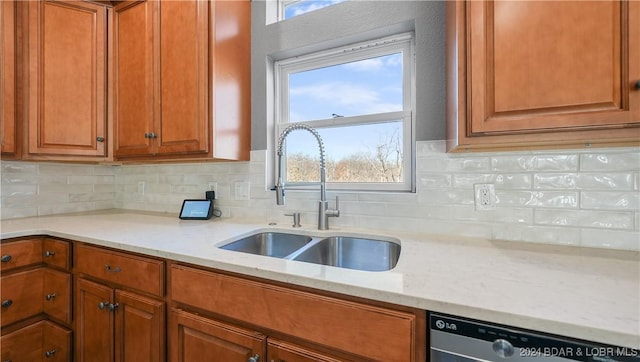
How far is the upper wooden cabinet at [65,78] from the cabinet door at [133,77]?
11cm

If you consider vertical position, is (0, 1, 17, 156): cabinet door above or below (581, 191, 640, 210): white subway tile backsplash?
above

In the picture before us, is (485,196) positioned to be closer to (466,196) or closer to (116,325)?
(466,196)

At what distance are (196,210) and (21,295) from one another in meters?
0.91

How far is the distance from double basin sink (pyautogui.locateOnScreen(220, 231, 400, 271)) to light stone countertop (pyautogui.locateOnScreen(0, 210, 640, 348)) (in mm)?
66

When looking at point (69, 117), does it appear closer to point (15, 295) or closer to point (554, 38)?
point (15, 295)

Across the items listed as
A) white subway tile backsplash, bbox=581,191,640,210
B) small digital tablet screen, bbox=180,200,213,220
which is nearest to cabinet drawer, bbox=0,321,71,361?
small digital tablet screen, bbox=180,200,213,220

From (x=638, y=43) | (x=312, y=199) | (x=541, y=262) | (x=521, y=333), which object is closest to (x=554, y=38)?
(x=638, y=43)

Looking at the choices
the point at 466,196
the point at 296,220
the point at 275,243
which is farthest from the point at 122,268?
the point at 466,196

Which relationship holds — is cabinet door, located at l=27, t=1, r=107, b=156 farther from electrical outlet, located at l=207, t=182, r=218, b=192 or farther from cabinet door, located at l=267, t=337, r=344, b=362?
cabinet door, located at l=267, t=337, r=344, b=362

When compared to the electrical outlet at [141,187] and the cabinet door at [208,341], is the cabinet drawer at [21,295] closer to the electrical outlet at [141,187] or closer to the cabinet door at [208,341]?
the electrical outlet at [141,187]

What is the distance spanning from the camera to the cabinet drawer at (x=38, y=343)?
140cm

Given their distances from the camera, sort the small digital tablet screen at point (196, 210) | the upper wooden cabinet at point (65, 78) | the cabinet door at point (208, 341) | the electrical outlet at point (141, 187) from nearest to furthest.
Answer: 1. the cabinet door at point (208, 341)
2. the upper wooden cabinet at point (65, 78)
3. the small digital tablet screen at point (196, 210)
4. the electrical outlet at point (141, 187)

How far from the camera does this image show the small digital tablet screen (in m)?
1.78

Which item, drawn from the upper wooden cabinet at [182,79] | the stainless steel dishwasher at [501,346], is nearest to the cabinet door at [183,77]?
the upper wooden cabinet at [182,79]
